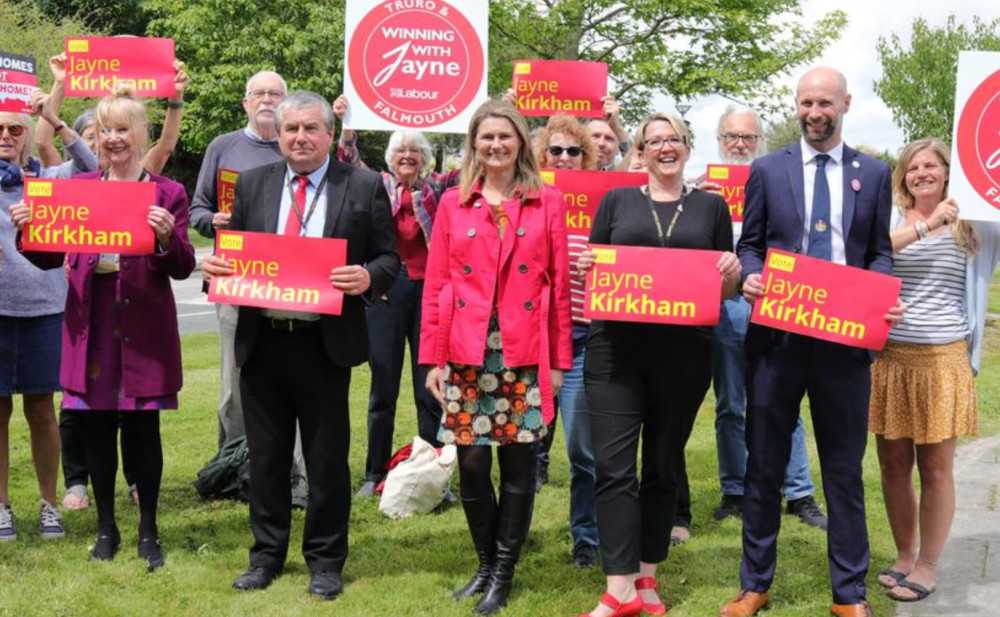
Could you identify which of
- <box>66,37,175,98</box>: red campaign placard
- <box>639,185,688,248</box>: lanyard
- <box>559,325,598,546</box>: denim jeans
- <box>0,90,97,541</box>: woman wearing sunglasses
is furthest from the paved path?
<box>66,37,175,98</box>: red campaign placard

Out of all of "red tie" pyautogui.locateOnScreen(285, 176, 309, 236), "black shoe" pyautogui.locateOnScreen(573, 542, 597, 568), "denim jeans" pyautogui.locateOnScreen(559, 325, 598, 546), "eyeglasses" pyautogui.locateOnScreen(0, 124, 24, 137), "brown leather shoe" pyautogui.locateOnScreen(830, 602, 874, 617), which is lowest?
"black shoe" pyautogui.locateOnScreen(573, 542, 597, 568)

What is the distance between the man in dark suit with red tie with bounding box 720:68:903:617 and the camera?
4.67m

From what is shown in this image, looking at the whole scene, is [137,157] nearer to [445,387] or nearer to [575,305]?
[445,387]

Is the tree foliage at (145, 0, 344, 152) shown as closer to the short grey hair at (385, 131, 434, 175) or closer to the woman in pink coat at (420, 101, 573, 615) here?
the short grey hair at (385, 131, 434, 175)

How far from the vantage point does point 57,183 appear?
5.16 metres

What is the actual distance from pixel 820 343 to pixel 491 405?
160 centimetres

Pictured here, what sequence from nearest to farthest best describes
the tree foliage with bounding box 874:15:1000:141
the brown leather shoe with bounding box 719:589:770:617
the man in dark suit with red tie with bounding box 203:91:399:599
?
1. the brown leather shoe with bounding box 719:589:770:617
2. the man in dark suit with red tie with bounding box 203:91:399:599
3. the tree foliage with bounding box 874:15:1000:141

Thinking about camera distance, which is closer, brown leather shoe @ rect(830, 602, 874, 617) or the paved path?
brown leather shoe @ rect(830, 602, 874, 617)

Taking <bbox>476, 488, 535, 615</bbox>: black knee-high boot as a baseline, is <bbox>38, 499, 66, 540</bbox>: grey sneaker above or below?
below

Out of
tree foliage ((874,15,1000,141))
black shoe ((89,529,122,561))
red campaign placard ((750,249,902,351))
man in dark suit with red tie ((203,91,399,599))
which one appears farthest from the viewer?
tree foliage ((874,15,1000,141))

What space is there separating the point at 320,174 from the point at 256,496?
1739 millimetres

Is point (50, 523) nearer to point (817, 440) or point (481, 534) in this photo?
point (481, 534)

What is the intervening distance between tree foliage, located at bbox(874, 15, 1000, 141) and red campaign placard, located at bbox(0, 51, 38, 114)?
1300 inches

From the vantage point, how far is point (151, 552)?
18.3 feet
